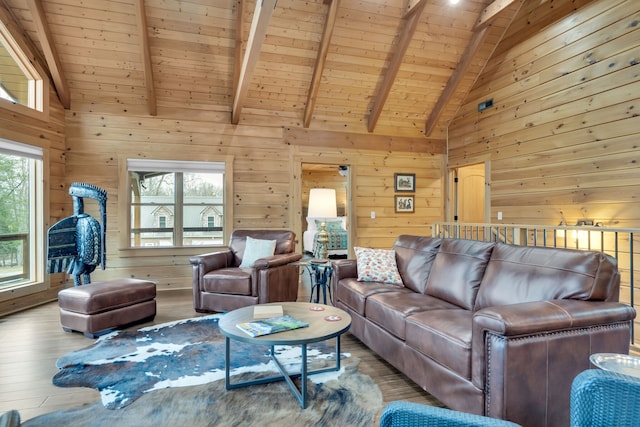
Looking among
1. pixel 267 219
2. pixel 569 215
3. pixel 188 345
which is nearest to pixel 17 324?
pixel 188 345

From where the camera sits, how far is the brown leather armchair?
150 inches

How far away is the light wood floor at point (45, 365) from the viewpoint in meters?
2.17

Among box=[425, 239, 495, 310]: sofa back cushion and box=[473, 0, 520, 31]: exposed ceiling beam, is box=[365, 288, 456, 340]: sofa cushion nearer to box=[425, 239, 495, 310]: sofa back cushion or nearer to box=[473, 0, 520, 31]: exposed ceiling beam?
box=[425, 239, 495, 310]: sofa back cushion

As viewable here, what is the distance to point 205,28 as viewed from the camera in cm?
444

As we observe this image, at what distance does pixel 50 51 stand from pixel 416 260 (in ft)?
15.7

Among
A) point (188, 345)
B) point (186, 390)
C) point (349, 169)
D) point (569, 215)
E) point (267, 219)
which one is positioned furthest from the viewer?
point (349, 169)

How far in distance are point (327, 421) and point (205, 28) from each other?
176 inches

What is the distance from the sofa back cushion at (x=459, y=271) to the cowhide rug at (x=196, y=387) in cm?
86

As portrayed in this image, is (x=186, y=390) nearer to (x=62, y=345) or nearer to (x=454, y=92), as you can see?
(x=62, y=345)

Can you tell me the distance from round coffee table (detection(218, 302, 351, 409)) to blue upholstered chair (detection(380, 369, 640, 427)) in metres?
1.01

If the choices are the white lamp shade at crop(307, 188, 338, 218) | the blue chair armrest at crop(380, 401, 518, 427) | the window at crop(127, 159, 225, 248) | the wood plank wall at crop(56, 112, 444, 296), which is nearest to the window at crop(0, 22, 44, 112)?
the wood plank wall at crop(56, 112, 444, 296)

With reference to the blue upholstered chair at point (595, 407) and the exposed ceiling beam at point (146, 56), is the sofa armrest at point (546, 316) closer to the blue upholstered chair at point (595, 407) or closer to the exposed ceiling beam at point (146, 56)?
the blue upholstered chair at point (595, 407)

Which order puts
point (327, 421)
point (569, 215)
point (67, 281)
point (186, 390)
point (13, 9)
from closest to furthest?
1. point (327, 421)
2. point (186, 390)
3. point (13, 9)
4. point (569, 215)
5. point (67, 281)

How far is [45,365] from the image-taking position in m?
2.67
